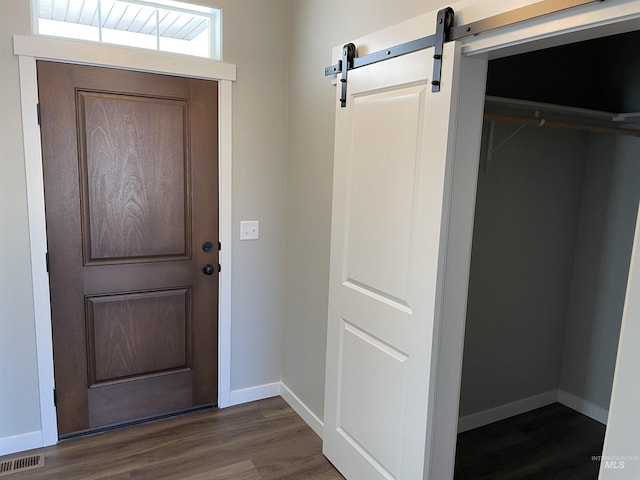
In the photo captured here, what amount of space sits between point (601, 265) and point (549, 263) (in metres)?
0.32

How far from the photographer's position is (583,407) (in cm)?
305

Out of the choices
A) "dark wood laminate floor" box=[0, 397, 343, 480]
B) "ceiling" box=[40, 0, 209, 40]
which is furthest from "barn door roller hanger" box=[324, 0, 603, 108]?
"dark wood laminate floor" box=[0, 397, 343, 480]

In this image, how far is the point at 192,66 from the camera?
8.54ft

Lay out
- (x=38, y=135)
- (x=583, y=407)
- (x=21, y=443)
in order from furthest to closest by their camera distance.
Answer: (x=583, y=407) → (x=21, y=443) → (x=38, y=135)

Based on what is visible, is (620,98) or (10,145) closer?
(10,145)

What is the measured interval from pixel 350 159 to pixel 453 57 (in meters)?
0.70

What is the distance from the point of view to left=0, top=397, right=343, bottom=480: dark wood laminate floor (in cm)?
234

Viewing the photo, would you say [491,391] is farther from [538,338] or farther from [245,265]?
[245,265]

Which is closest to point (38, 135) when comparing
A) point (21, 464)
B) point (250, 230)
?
point (250, 230)

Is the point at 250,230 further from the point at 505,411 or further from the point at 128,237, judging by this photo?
the point at 505,411

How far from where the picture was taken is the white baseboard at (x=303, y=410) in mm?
2715

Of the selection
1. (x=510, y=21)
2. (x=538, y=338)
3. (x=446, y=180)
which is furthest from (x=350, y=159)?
(x=538, y=338)

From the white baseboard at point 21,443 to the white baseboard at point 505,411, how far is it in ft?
7.86

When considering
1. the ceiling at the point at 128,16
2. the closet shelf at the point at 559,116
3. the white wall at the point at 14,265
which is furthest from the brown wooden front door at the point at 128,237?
the closet shelf at the point at 559,116
